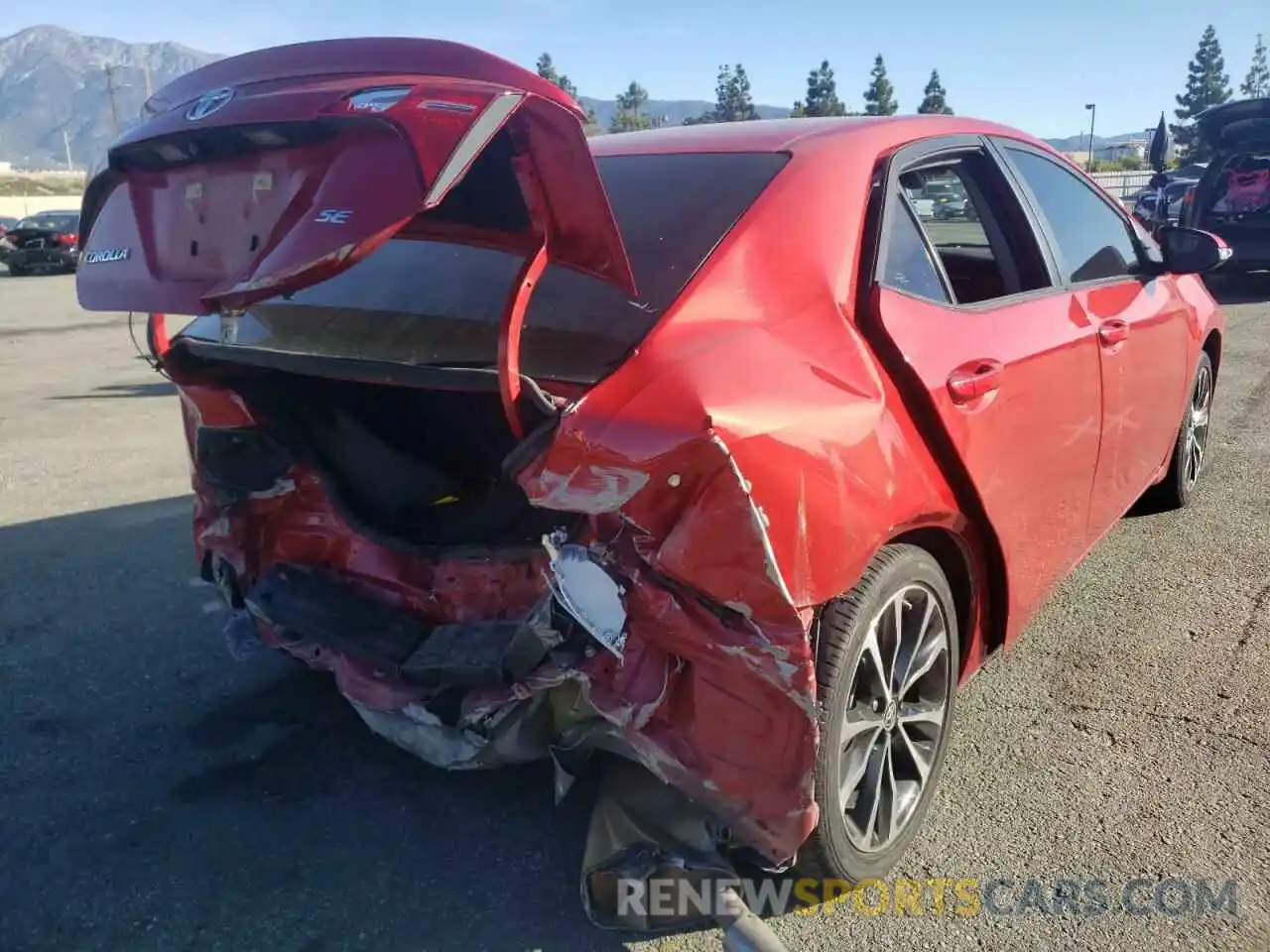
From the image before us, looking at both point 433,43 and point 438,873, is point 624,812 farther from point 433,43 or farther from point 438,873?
point 433,43

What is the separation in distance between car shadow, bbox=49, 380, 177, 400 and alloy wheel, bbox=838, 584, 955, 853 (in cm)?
747

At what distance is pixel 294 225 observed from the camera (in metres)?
1.95

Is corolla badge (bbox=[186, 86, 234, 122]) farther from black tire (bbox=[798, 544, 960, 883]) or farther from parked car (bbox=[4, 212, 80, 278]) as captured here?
parked car (bbox=[4, 212, 80, 278])

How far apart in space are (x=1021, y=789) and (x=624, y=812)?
1.22 m

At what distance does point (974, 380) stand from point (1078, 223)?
1.44m

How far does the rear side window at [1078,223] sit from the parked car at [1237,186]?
9321mm

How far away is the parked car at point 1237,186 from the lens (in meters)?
11.8

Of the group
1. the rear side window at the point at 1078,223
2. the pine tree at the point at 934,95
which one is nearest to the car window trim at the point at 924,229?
the rear side window at the point at 1078,223

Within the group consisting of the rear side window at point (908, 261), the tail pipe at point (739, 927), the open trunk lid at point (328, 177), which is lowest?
the tail pipe at point (739, 927)

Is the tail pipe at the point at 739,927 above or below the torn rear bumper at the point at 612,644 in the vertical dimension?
below

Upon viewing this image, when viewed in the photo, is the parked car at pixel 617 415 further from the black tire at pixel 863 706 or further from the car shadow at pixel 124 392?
the car shadow at pixel 124 392

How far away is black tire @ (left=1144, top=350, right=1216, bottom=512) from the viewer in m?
4.80

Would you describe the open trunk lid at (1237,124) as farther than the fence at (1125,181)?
No

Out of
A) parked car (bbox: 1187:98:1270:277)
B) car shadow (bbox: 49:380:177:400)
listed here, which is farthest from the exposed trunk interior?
parked car (bbox: 1187:98:1270:277)
